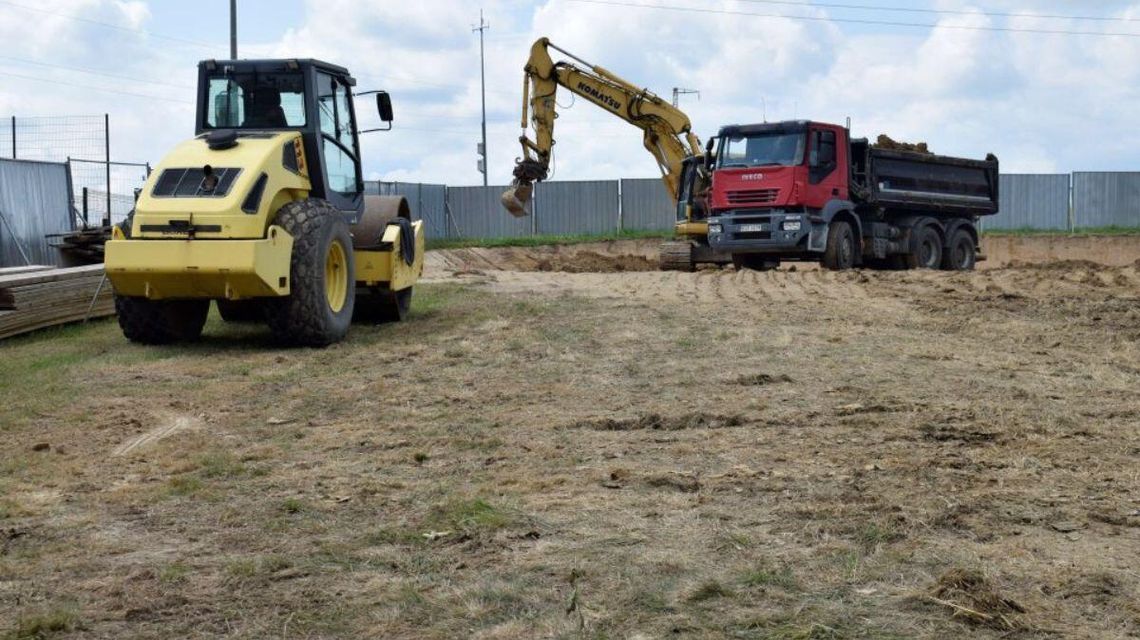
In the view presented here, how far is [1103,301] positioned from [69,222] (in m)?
17.2

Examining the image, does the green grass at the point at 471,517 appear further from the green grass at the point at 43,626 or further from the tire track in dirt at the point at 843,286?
the tire track in dirt at the point at 843,286

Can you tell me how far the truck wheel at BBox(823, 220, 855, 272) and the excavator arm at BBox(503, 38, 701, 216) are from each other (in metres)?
4.35

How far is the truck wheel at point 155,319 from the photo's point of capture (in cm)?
1268

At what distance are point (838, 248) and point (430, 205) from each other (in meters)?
20.0

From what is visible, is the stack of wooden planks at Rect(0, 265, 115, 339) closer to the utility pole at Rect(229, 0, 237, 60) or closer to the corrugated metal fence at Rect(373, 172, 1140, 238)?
the utility pole at Rect(229, 0, 237, 60)

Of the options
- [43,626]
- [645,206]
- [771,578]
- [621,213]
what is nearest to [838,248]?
[645,206]

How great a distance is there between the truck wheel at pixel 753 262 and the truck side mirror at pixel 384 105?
39.5 ft

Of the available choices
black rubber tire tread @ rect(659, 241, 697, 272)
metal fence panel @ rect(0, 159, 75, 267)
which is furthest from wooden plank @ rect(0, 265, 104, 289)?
black rubber tire tread @ rect(659, 241, 697, 272)

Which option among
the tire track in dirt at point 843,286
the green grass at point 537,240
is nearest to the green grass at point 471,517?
the tire track in dirt at point 843,286

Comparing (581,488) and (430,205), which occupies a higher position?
(430,205)

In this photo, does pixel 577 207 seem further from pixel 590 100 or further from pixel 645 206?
pixel 590 100

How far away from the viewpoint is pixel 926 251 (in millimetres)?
26094

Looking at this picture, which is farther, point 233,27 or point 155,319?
point 233,27

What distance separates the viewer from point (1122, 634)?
426cm
